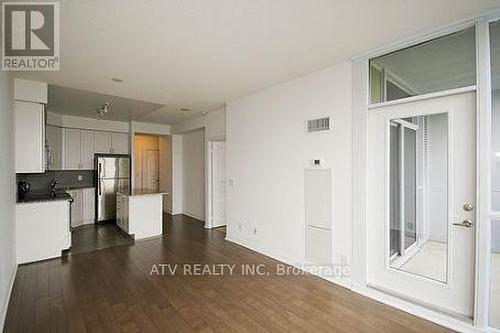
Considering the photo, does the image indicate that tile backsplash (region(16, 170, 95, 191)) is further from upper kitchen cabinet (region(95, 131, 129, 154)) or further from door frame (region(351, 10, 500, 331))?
door frame (region(351, 10, 500, 331))

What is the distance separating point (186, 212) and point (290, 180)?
4656 millimetres

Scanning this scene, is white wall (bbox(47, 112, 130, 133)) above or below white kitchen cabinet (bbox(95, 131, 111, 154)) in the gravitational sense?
above

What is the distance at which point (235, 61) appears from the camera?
10.0 feet

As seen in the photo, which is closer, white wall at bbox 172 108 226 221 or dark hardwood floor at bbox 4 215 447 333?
dark hardwood floor at bbox 4 215 447 333

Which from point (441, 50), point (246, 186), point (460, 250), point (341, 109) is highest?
point (441, 50)

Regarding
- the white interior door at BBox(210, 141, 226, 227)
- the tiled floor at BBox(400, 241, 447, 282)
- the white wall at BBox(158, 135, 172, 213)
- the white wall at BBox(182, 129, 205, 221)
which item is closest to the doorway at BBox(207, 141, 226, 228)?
the white interior door at BBox(210, 141, 226, 227)

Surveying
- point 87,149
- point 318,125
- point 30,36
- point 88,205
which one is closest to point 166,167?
point 87,149

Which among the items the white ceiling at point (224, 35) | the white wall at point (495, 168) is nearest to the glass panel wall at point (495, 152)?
the white wall at point (495, 168)

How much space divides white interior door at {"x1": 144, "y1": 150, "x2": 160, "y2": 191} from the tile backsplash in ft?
6.05

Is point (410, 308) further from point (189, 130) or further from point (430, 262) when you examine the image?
point (189, 130)

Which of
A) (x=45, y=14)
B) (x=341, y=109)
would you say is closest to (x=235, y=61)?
(x=341, y=109)

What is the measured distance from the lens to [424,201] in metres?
2.65

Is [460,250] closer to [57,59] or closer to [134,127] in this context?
[57,59]

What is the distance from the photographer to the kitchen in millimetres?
3748
